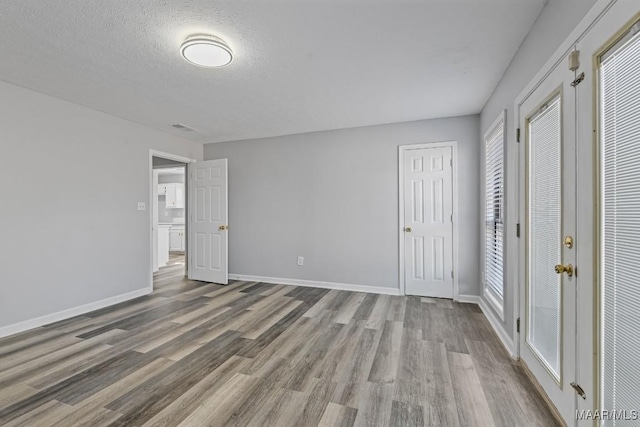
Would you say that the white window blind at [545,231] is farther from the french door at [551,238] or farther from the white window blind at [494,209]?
the white window blind at [494,209]

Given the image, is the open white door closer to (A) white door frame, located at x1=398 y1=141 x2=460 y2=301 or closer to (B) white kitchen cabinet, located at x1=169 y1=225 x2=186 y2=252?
(A) white door frame, located at x1=398 y1=141 x2=460 y2=301

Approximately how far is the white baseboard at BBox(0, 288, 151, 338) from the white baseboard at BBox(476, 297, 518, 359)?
4.62 metres

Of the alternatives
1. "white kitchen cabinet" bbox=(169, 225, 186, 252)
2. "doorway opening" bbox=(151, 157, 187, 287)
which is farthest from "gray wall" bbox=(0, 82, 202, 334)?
"white kitchen cabinet" bbox=(169, 225, 186, 252)

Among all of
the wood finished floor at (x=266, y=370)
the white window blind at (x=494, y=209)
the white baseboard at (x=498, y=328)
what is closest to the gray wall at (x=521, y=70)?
the white baseboard at (x=498, y=328)

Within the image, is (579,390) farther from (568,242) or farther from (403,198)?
(403,198)

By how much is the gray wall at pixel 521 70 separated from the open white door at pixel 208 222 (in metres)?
3.98

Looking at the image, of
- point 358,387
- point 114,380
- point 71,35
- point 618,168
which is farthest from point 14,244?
point 618,168

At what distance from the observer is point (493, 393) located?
184cm

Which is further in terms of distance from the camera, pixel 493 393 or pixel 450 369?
pixel 450 369

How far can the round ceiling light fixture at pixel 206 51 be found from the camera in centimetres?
203

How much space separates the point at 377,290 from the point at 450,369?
80.3 inches

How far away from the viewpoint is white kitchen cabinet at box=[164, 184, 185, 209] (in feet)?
26.8

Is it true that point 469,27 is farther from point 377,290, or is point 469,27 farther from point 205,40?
point 377,290

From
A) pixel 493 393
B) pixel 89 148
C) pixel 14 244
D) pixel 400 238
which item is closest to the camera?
pixel 493 393
